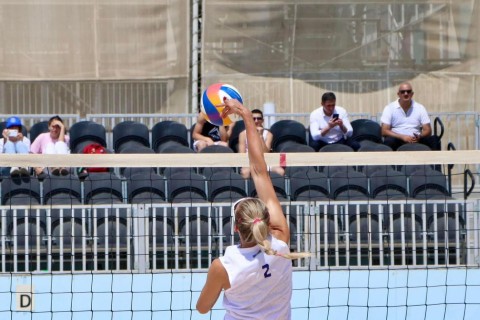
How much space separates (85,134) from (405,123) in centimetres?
338

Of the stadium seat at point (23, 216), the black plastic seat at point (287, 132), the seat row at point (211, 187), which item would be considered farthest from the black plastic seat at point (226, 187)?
the stadium seat at point (23, 216)

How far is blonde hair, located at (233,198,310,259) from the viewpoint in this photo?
473 cm

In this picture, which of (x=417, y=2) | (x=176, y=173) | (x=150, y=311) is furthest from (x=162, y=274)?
(x=417, y=2)

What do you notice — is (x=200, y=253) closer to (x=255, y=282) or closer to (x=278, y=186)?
(x=278, y=186)

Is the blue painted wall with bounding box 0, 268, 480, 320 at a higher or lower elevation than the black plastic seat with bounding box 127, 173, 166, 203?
lower

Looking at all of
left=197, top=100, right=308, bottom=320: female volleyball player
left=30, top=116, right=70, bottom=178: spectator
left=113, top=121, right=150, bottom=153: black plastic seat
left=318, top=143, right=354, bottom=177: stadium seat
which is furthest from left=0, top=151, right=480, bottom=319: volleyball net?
left=197, top=100, right=308, bottom=320: female volleyball player

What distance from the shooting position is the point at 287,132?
11906 millimetres

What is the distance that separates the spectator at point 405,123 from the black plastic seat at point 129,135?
2.54 metres

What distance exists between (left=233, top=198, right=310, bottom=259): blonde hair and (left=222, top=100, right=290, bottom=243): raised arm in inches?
10.7

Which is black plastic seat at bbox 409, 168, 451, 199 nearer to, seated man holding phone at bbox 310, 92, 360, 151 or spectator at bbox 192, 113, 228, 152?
seated man holding phone at bbox 310, 92, 360, 151

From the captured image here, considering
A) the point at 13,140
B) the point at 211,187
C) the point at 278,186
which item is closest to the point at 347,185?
the point at 278,186

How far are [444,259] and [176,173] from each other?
269cm

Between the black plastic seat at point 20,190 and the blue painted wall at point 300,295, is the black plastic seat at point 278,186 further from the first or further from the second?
the black plastic seat at point 20,190

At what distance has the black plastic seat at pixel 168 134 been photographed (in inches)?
464
